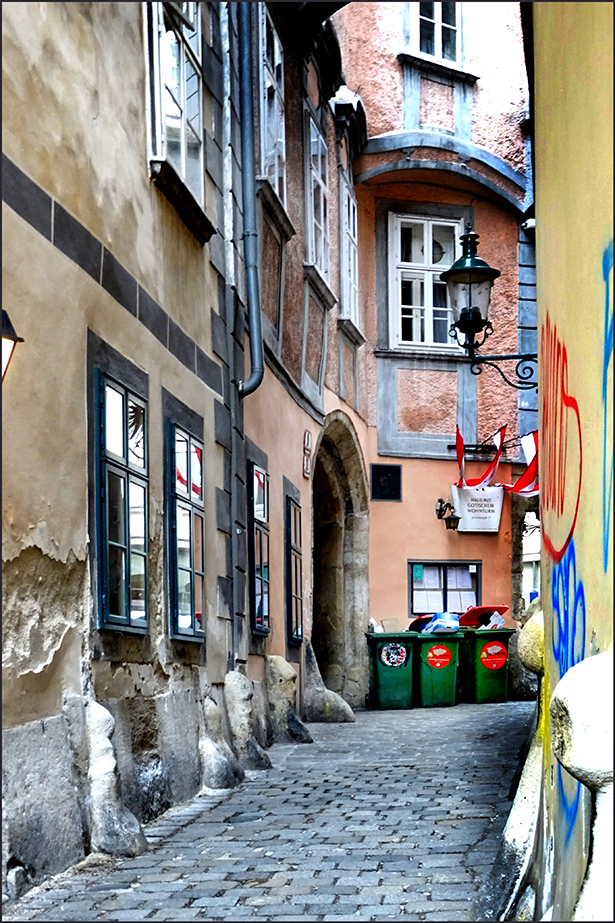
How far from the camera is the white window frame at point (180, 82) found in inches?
282

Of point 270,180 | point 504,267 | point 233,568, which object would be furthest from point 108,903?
point 504,267

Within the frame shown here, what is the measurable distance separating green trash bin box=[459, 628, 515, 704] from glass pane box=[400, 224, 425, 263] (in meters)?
5.67

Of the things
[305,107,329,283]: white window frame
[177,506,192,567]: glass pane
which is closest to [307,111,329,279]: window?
[305,107,329,283]: white window frame

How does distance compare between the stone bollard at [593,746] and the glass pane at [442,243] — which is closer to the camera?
the stone bollard at [593,746]

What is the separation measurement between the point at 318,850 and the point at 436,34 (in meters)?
14.5

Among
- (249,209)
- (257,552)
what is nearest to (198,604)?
(257,552)

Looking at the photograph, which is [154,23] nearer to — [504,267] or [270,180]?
[270,180]

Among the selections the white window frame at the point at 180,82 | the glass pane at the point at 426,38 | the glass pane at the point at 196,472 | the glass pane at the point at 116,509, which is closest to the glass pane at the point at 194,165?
the white window frame at the point at 180,82

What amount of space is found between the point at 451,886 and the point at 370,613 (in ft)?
A: 39.2

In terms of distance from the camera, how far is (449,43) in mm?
17672

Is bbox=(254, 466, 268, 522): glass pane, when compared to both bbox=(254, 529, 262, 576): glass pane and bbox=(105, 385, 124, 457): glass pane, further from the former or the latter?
bbox=(105, 385, 124, 457): glass pane

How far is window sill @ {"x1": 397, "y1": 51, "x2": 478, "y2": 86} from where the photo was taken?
1686 cm

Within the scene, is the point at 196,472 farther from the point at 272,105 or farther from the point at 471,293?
the point at 272,105

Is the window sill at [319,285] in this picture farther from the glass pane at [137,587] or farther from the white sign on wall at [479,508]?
the glass pane at [137,587]
